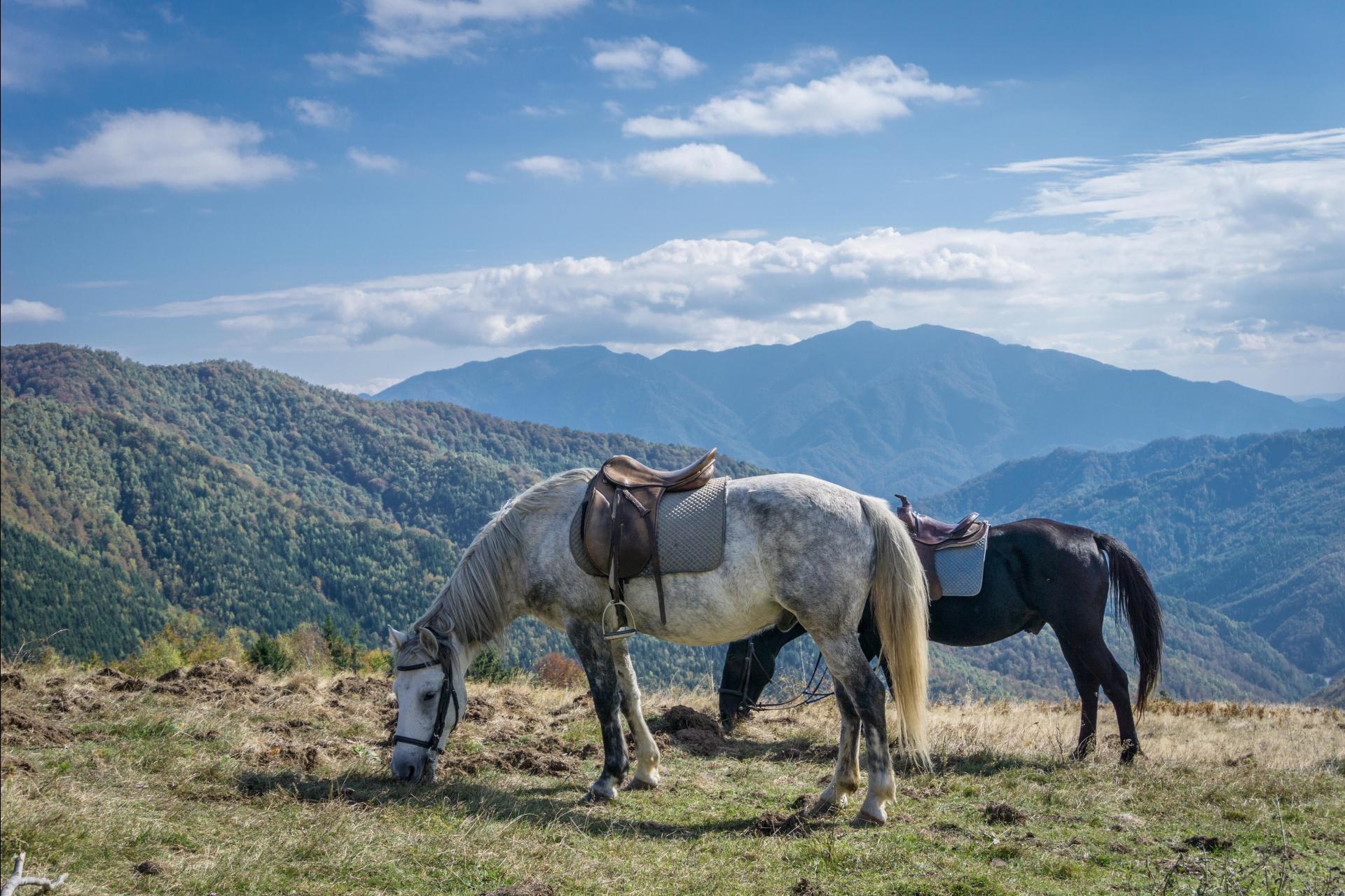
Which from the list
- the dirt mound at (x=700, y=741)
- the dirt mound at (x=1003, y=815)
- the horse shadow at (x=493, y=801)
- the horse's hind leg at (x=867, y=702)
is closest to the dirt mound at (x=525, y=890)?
the horse shadow at (x=493, y=801)

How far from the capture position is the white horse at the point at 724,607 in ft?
22.8

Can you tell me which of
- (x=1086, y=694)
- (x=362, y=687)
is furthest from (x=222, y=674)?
(x=1086, y=694)

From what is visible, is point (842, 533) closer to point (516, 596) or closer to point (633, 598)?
point (633, 598)

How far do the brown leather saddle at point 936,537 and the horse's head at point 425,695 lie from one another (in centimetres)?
480

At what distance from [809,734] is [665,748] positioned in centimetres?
192

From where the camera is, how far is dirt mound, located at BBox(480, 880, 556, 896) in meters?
4.93

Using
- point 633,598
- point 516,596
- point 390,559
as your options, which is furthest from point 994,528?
point 390,559

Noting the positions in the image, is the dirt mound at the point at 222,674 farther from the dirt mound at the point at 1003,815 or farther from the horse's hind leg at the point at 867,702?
the dirt mound at the point at 1003,815

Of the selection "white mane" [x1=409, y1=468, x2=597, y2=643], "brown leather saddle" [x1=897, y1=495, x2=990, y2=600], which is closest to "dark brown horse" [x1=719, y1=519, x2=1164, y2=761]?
"brown leather saddle" [x1=897, y1=495, x2=990, y2=600]

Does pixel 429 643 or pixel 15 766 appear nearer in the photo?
pixel 15 766

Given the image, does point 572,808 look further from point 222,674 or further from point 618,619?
point 222,674

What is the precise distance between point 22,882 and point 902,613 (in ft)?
18.3

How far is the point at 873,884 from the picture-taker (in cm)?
529

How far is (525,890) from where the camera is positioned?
16.4ft
